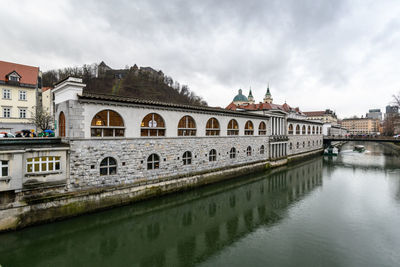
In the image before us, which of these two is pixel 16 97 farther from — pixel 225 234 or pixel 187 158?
pixel 225 234

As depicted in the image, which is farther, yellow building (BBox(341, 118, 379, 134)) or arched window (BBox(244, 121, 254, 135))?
yellow building (BBox(341, 118, 379, 134))

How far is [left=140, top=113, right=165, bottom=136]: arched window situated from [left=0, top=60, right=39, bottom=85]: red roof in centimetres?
2610

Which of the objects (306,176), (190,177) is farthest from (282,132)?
(190,177)

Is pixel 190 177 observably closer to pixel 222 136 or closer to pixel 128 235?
pixel 222 136

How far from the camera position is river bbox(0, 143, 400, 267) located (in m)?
9.44

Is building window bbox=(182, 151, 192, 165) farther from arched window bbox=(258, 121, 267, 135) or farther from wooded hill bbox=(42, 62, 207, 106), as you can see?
wooded hill bbox=(42, 62, 207, 106)

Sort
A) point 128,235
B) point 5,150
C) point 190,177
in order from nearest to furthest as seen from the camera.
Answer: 1. point 5,150
2. point 128,235
3. point 190,177

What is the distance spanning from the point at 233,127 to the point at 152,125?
10.9 metres

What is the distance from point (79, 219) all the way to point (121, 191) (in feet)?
9.47

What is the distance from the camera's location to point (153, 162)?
16344 mm

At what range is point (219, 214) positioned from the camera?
14.9 meters

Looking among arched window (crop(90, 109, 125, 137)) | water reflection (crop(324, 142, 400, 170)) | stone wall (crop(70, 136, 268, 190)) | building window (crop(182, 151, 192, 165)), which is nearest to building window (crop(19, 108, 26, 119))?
arched window (crop(90, 109, 125, 137))

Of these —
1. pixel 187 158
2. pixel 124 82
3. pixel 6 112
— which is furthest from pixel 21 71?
pixel 124 82

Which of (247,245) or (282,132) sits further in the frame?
(282,132)
